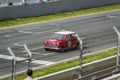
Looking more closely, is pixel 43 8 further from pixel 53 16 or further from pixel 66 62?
pixel 66 62

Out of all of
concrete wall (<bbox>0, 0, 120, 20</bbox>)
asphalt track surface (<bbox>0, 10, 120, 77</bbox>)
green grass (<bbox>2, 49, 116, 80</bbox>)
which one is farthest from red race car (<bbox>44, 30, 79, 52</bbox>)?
concrete wall (<bbox>0, 0, 120, 20</bbox>)

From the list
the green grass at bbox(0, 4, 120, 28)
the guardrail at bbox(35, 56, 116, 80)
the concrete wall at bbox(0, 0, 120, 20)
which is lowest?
the green grass at bbox(0, 4, 120, 28)

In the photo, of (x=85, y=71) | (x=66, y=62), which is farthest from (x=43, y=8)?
(x=85, y=71)

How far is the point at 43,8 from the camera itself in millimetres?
43969

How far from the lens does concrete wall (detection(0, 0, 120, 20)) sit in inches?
1588

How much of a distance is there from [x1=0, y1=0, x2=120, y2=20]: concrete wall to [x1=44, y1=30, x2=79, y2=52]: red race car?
40.5 ft

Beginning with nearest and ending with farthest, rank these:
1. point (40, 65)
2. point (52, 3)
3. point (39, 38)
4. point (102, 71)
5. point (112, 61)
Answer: point (102, 71) → point (112, 61) → point (40, 65) → point (39, 38) → point (52, 3)

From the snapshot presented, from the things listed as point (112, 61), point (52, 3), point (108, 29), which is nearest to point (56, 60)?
point (112, 61)

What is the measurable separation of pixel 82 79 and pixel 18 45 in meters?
12.8

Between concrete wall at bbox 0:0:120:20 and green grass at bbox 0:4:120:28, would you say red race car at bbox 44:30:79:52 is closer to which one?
green grass at bbox 0:4:120:28

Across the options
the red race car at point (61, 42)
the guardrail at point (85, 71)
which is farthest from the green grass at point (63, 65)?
the red race car at point (61, 42)

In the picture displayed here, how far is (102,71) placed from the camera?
63.5ft

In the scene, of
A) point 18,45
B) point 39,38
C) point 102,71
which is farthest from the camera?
point 39,38

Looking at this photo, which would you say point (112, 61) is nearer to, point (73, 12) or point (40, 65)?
point (40, 65)
